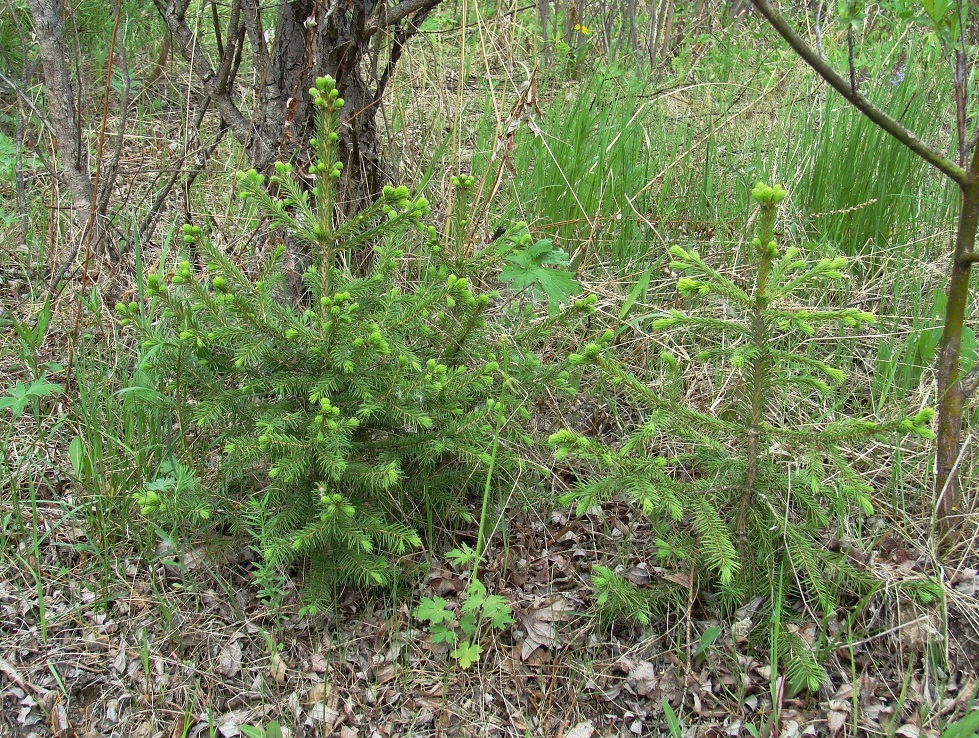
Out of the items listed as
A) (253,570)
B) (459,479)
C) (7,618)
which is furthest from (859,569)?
(7,618)

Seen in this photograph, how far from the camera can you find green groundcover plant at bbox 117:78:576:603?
6.66ft

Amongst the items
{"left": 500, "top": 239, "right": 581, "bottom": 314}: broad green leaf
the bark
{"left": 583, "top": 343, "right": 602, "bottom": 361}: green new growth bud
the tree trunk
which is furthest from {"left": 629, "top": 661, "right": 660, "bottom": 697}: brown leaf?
the bark

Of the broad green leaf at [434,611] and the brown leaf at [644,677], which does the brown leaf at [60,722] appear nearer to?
the broad green leaf at [434,611]

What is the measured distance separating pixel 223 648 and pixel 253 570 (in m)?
0.27

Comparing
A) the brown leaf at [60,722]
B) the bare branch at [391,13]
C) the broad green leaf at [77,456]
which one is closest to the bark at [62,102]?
the broad green leaf at [77,456]

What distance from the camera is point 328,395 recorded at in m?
2.08

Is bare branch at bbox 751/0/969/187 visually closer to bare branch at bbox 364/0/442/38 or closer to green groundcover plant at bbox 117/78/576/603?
green groundcover plant at bbox 117/78/576/603

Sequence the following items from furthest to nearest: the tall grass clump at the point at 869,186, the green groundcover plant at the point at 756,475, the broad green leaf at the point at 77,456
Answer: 1. the tall grass clump at the point at 869,186
2. the broad green leaf at the point at 77,456
3. the green groundcover plant at the point at 756,475

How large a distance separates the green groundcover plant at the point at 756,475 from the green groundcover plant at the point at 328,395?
1.29ft

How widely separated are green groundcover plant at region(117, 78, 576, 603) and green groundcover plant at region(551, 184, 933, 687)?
0.39 m

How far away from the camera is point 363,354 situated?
2.04m

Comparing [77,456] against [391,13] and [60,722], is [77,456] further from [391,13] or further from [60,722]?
[391,13]

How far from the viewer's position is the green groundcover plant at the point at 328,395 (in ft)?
6.66

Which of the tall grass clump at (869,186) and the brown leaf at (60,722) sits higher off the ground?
the tall grass clump at (869,186)
